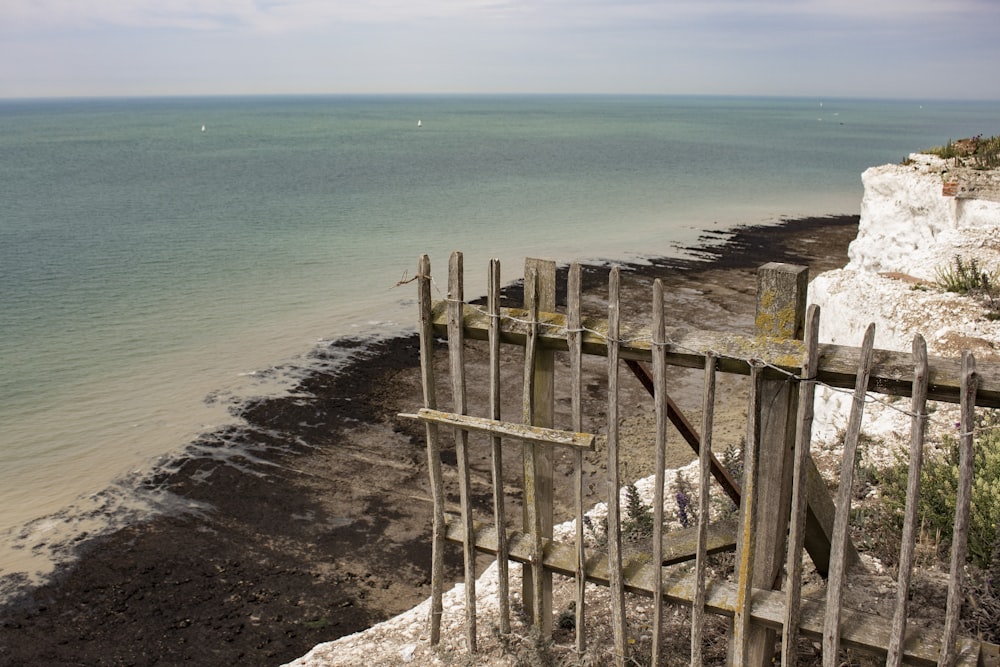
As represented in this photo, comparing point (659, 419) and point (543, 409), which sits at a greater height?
point (659, 419)

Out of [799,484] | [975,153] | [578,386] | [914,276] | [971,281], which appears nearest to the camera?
[799,484]

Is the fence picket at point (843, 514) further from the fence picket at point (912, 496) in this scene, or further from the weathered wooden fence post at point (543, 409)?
the weathered wooden fence post at point (543, 409)

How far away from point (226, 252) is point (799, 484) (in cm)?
2749

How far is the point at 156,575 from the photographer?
30.7 feet

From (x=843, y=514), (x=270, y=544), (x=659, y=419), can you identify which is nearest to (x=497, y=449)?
(x=659, y=419)

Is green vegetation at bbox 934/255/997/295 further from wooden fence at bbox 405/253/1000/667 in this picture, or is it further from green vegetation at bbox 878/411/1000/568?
wooden fence at bbox 405/253/1000/667

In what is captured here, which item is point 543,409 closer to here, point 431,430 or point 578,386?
point 578,386

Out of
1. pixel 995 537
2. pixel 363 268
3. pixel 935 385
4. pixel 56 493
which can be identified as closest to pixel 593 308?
pixel 363 268

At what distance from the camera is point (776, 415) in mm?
3916

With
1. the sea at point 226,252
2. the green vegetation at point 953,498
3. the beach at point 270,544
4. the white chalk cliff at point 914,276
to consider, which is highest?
the white chalk cliff at point 914,276

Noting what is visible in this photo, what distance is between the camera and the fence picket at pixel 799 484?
3680 mm

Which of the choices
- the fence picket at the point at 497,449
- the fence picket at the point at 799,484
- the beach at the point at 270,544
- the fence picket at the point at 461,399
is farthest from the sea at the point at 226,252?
the fence picket at the point at 799,484

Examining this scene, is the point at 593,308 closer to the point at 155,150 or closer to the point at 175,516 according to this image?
the point at 175,516

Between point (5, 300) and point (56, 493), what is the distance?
12960 mm
